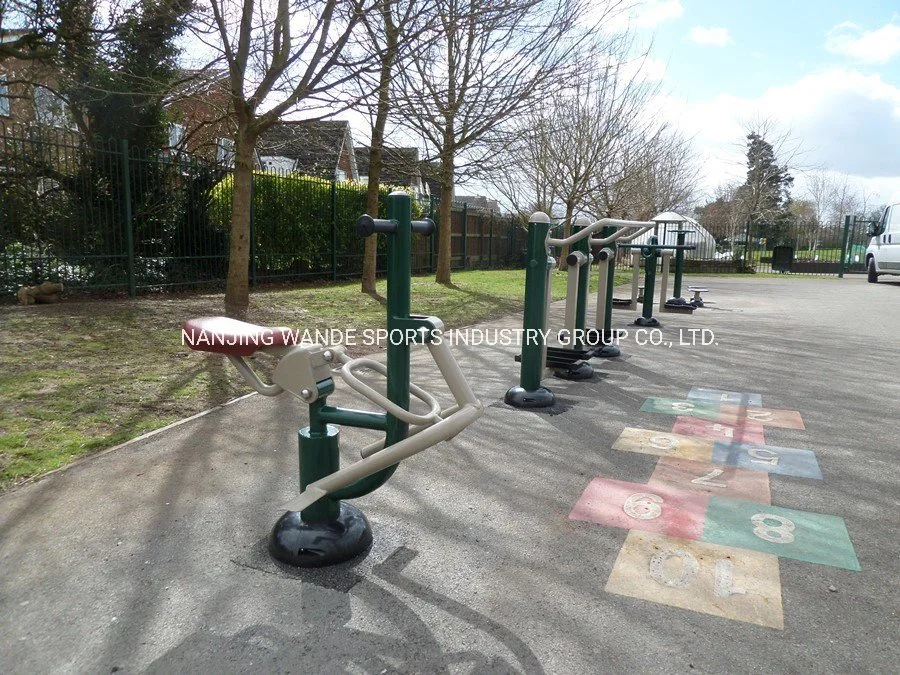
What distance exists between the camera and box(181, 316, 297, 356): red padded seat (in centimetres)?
241

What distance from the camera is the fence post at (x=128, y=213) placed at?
378 inches

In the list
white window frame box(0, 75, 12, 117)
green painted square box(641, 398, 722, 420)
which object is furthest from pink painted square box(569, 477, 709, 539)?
white window frame box(0, 75, 12, 117)

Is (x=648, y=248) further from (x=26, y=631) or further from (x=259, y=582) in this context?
(x=26, y=631)

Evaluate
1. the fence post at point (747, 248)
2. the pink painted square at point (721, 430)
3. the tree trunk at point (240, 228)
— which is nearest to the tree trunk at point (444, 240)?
the tree trunk at point (240, 228)

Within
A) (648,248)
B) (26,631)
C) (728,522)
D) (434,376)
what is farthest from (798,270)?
(26,631)

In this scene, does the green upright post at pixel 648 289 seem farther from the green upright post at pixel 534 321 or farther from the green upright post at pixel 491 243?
the green upright post at pixel 491 243

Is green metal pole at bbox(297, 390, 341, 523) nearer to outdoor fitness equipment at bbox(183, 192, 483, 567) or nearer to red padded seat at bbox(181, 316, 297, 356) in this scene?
outdoor fitness equipment at bbox(183, 192, 483, 567)

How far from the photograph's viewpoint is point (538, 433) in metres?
4.34

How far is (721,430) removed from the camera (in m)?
4.52

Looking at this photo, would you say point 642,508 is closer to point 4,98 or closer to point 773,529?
point 773,529

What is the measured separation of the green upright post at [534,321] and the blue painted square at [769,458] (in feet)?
4.50

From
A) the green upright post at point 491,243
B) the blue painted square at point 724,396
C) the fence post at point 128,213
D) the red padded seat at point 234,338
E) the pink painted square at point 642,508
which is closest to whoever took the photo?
the red padded seat at point 234,338

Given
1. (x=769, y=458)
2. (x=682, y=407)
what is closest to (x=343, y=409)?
(x=769, y=458)

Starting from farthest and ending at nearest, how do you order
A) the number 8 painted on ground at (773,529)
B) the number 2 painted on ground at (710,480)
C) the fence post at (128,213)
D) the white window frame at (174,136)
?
the white window frame at (174,136) < the fence post at (128,213) < the number 2 painted on ground at (710,480) < the number 8 painted on ground at (773,529)
